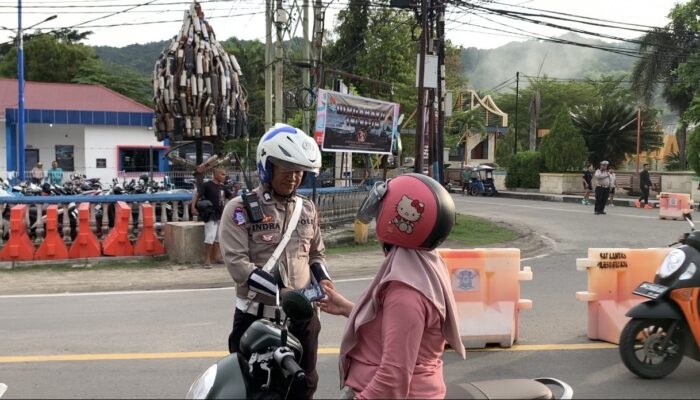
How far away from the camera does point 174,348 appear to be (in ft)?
19.1

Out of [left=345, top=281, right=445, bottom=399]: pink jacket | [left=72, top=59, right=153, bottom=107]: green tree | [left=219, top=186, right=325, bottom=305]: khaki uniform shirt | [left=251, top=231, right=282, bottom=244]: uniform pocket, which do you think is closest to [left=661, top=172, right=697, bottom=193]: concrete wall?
[left=219, top=186, right=325, bottom=305]: khaki uniform shirt

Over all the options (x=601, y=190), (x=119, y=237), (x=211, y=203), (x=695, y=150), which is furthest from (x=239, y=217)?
(x=695, y=150)

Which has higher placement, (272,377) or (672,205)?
(272,377)

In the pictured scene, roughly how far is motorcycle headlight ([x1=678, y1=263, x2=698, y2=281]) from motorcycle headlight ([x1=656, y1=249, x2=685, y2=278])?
0.07 metres

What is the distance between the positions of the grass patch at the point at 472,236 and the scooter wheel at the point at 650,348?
24.0 feet

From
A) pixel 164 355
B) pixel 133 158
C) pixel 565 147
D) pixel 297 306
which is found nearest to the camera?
pixel 297 306

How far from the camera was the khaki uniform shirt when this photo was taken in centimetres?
318

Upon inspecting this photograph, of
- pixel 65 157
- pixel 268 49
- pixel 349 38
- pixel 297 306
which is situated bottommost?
pixel 297 306

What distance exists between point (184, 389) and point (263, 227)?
2.01m

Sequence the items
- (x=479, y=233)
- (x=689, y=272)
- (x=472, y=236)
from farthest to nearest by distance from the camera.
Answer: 1. (x=479, y=233)
2. (x=472, y=236)
3. (x=689, y=272)

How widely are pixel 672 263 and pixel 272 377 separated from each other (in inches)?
157

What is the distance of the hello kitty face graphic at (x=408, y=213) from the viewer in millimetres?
2156

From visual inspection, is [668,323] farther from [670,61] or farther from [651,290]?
[670,61]

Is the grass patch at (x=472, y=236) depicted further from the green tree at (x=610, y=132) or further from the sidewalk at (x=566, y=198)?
the green tree at (x=610, y=132)
